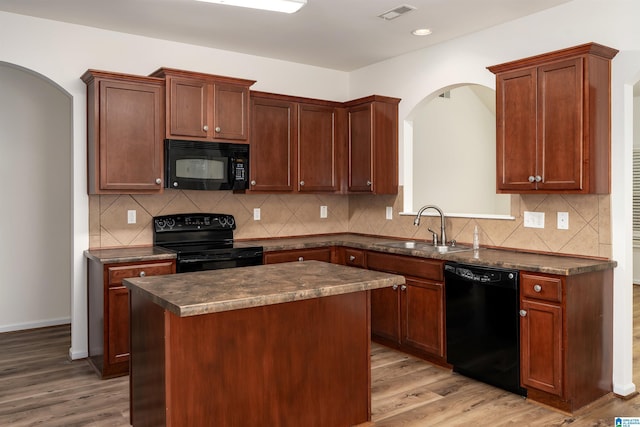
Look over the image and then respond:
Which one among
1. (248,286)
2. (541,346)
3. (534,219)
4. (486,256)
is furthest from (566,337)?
(248,286)

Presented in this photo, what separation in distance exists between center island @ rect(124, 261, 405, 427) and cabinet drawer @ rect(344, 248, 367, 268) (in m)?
1.68

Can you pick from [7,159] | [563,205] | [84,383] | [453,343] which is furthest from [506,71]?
[7,159]

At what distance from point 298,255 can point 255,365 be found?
2.18m

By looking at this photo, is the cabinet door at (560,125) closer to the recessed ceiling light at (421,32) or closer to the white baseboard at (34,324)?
the recessed ceiling light at (421,32)

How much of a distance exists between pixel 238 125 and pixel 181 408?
2.65 m

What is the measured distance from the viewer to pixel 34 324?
5.07 m

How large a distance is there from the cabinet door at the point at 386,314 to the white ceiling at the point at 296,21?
2.10 meters

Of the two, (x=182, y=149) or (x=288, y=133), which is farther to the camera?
(x=288, y=133)

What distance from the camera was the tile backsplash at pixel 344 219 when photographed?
3.53 meters

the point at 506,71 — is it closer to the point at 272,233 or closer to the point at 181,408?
the point at 272,233

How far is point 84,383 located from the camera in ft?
11.8

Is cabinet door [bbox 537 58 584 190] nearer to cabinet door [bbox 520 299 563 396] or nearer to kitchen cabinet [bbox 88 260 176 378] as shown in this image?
cabinet door [bbox 520 299 563 396]

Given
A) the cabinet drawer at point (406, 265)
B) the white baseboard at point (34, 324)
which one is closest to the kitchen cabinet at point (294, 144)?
the cabinet drawer at point (406, 265)

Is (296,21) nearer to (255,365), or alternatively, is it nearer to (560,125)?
(560,125)
